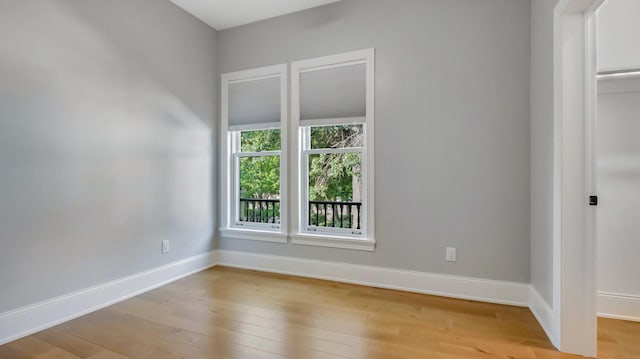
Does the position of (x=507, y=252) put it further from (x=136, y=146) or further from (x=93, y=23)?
(x=93, y=23)

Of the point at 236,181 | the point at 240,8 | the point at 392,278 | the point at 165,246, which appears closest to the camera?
the point at 392,278

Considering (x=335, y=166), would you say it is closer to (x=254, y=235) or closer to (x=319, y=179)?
(x=319, y=179)

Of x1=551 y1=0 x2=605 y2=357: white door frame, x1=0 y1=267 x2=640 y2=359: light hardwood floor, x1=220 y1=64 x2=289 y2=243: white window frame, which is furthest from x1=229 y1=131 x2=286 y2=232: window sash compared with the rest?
x1=551 y1=0 x2=605 y2=357: white door frame

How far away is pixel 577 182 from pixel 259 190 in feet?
9.53

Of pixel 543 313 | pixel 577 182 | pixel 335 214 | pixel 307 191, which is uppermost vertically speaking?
pixel 577 182

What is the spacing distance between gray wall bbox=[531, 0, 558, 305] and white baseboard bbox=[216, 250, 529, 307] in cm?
26

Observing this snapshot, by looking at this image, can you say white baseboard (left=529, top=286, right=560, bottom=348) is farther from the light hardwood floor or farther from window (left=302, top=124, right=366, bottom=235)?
window (left=302, top=124, right=366, bottom=235)

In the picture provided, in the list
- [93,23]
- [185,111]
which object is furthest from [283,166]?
[93,23]

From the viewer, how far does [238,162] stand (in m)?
3.73

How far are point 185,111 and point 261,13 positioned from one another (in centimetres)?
135

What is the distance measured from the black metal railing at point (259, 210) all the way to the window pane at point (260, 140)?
615 millimetres

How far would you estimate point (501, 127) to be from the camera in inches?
98.5

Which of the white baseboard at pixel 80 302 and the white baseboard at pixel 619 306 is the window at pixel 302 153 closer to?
the white baseboard at pixel 80 302

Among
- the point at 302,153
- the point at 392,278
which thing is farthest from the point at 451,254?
the point at 302,153
